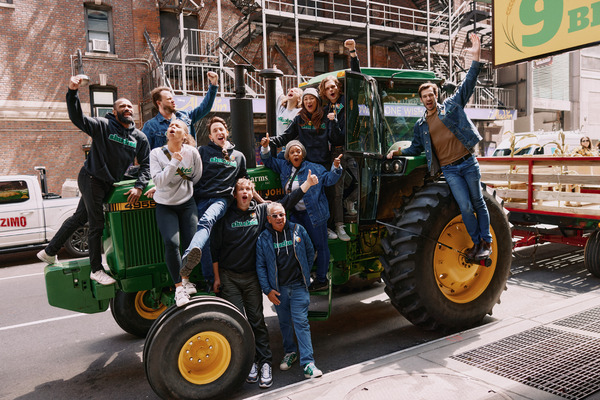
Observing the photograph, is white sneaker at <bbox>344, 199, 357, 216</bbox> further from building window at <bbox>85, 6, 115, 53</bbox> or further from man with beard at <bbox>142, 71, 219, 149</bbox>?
building window at <bbox>85, 6, 115, 53</bbox>

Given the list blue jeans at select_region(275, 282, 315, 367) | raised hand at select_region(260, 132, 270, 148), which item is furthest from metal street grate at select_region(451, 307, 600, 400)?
raised hand at select_region(260, 132, 270, 148)

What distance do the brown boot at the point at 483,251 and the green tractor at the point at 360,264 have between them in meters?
0.08

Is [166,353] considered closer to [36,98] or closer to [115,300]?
[115,300]

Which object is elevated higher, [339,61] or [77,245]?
[339,61]

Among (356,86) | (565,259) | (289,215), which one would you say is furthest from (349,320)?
(565,259)

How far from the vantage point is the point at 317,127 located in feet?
15.1

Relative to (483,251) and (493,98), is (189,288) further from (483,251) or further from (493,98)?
(493,98)

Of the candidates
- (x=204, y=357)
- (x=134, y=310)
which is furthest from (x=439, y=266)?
(x=134, y=310)

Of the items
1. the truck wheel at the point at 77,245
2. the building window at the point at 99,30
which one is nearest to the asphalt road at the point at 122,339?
the truck wheel at the point at 77,245

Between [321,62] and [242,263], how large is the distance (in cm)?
1909

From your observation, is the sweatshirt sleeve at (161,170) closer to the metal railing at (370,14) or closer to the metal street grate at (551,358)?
the metal street grate at (551,358)

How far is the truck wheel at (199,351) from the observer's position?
3328 mm

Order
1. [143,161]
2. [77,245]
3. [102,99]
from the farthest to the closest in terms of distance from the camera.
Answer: [102,99]
[77,245]
[143,161]

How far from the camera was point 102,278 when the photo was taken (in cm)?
391
